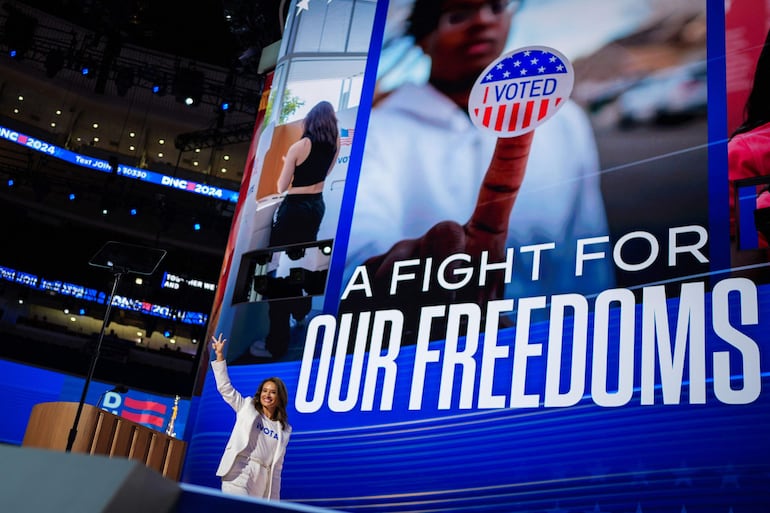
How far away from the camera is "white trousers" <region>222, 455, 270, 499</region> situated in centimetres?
413

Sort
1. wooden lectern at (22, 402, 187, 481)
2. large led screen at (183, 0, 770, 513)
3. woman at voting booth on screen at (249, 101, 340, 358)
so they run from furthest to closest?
woman at voting booth on screen at (249, 101, 340, 358) → wooden lectern at (22, 402, 187, 481) → large led screen at (183, 0, 770, 513)

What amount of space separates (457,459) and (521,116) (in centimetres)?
249

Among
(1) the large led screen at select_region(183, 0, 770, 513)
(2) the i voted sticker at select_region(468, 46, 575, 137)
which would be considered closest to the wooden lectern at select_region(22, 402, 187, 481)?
(1) the large led screen at select_region(183, 0, 770, 513)

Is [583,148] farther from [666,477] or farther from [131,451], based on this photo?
[131,451]

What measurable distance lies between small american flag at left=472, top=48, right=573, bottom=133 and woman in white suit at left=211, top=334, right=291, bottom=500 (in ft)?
8.69

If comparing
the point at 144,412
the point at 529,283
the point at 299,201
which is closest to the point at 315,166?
the point at 299,201

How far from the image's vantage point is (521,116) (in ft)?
18.6

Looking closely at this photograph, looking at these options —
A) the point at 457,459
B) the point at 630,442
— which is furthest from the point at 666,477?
the point at 457,459

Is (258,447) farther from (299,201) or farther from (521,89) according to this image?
(521,89)

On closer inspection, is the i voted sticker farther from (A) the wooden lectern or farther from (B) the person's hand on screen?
(A) the wooden lectern

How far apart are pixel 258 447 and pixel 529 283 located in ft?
6.83

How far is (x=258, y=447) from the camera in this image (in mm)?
4242

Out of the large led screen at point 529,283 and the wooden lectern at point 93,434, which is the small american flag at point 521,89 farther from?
the wooden lectern at point 93,434

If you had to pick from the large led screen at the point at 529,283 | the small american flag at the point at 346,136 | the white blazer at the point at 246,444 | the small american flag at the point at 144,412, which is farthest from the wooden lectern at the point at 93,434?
the small american flag at the point at 144,412
